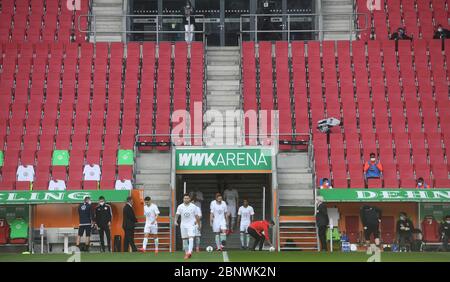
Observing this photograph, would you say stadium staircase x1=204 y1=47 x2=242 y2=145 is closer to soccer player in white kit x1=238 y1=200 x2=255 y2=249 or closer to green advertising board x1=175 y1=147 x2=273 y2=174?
green advertising board x1=175 y1=147 x2=273 y2=174

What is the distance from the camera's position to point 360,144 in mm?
33281

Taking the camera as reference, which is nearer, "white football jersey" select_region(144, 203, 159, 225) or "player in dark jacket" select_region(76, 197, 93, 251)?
"white football jersey" select_region(144, 203, 159, 225)

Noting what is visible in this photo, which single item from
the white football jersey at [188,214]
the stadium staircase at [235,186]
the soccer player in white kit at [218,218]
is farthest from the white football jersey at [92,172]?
the white football jersey at [188,214]

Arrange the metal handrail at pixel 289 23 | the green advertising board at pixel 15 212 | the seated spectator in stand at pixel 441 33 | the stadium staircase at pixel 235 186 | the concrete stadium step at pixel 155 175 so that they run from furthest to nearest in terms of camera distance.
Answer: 1. the seated spectator in stand at pixel 441 33
2. the metal handrail at pixel 289 23
3. the stadium staircase at pixel 235 186
4. the concrete stadium step at pixel 155 175
5. the green advertising board at pixel 15 212

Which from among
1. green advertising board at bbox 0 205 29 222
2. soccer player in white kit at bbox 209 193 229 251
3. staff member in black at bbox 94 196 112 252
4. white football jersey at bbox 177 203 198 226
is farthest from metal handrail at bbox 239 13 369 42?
white football jersey at bbox 177 203 198 226

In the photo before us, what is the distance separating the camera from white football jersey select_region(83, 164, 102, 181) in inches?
1257

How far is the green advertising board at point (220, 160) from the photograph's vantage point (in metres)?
30.2

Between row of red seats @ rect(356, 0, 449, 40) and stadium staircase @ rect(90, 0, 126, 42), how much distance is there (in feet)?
34.7

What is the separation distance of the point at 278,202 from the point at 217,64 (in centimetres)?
977

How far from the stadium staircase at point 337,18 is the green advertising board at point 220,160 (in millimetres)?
10741

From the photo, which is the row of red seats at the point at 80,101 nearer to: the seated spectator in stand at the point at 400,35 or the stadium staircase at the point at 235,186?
the stadium staircase at the point at 235,186

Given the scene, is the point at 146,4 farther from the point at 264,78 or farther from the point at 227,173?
the point at 227,173
